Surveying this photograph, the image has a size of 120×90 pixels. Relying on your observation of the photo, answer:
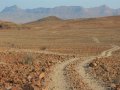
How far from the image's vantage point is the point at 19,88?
15.6 m

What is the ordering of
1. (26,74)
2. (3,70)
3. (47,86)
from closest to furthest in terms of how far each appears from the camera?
(47,86) → (26,74) → (3,70)

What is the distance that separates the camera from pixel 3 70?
20.5 m

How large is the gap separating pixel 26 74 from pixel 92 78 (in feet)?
10.4

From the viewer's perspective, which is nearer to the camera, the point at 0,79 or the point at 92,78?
the point at 0,79

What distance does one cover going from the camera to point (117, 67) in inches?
933

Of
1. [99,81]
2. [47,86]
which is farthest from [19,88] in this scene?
[99,81]

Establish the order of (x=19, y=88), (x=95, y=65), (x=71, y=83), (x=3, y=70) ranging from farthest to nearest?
(x=95, y=65)
(x=3, y=70)
(x=71, y=83)
(x=19, y=88)

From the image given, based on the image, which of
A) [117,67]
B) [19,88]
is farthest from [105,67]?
[19,88]

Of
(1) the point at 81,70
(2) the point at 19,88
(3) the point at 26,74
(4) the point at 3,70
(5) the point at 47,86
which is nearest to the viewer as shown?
(2) the point at 19,88

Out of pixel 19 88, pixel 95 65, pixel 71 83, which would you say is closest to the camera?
pixel 19 88

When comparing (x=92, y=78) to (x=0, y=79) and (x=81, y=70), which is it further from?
(x=0, y=79)

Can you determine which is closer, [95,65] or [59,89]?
[59,89]

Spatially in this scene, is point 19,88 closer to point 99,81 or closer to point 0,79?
point 0,79

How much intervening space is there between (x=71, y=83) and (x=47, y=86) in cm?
148
